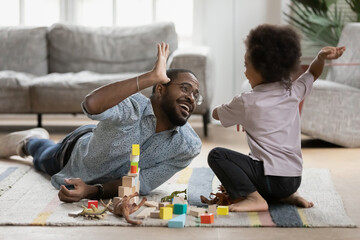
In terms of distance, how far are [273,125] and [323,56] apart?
0.34 m

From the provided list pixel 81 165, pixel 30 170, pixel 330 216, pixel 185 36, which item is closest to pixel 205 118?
pixel 185 36

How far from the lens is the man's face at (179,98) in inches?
105

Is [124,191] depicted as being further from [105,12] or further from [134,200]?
[105,12]

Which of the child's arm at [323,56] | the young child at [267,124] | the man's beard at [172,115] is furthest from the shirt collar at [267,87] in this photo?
the man's beard at [172,115]

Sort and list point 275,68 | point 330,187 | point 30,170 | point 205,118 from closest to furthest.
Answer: point 275,68, point 330,187, point 30,170, point 205,118

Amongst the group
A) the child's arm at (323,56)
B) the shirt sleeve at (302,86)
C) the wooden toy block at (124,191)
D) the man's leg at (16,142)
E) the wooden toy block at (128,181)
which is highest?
Answer: the child's arm at (323,56)

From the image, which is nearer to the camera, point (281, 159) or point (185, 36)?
point (281, 159)

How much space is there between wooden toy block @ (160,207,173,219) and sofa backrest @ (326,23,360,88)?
252 centimetres

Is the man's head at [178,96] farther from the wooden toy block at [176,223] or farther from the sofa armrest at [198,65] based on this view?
the sofa armrest at [198,65]

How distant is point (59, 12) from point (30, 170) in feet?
9.56

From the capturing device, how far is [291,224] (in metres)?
2.35

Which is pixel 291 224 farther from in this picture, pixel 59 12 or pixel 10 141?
pixel 59 12

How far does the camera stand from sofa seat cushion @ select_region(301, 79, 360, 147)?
4.41m

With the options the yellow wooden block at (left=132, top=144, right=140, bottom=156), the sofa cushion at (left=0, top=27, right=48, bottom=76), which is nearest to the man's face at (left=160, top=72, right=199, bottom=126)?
the yellow wooden block at (left=132, top=144, right=140, bottom=156)
